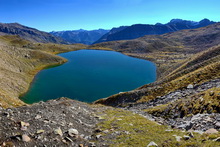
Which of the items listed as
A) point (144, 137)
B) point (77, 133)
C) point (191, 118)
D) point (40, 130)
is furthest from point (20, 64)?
point (191, 118)

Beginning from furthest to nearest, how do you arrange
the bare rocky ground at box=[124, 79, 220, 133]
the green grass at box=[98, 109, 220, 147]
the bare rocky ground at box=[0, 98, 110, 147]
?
the bare rocky ground at box=[124, 79, 220, 133], the bare rocky ground at box=[0, 98, 110, 147], the green grass at box=[98, 109, 220, 147]

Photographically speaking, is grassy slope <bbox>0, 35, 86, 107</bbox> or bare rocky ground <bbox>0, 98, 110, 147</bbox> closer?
bare rocky ground <bbox>0, 98, 110, 147</bbox>

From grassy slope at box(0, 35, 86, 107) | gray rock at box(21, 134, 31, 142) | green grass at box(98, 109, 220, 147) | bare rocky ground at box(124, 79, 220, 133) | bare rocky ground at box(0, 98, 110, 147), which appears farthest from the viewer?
grassy slope at box(0, 35, 86, 107)

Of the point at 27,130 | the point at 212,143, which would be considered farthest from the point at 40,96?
the point at 212,143

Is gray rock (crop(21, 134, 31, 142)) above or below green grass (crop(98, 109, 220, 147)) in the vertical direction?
above

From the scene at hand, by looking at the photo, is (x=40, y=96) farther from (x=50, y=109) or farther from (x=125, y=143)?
(x=125, y=143)

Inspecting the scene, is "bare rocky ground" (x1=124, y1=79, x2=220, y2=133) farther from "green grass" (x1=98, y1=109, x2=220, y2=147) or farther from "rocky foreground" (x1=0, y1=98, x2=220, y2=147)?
"green grass" (x1=98, y1=109, x2=220, y2=147)

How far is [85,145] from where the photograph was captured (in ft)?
43.2

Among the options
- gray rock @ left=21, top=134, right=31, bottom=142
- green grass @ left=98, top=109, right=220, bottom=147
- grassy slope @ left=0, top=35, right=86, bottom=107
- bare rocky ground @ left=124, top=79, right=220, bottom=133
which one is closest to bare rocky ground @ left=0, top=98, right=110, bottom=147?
gray rock @ left=21, top=134, right=31, bottom=142

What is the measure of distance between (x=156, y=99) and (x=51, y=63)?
126795mm

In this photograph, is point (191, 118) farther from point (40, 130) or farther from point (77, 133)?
point (40, 130)

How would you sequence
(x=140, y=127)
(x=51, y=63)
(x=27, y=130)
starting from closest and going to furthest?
1. (x=27, y=130)
2. (x=140, y=127)
3. (x=51, y=63)

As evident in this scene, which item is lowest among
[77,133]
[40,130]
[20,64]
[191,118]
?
[191,118]

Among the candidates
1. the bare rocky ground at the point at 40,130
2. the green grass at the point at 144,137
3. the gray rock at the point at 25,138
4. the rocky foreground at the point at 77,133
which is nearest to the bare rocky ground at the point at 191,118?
the rocky foreground at the point at 77,133
